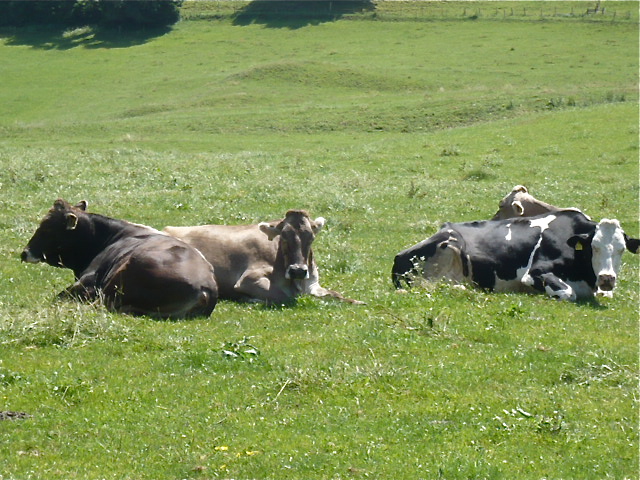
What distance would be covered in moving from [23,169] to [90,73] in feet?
167

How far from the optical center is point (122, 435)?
29.5ft

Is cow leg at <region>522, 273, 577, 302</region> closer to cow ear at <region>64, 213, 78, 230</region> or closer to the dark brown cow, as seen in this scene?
the dark brown cow

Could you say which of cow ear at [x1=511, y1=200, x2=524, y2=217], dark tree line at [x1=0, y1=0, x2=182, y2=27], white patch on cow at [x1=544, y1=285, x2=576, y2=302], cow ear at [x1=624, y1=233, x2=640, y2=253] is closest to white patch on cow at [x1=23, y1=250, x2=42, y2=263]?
white patch on cow at [x1=544, y1=285, x2=576, y2=302]

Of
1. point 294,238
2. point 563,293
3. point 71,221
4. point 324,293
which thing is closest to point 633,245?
point 563,293

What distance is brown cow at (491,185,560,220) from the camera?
18.5 meters

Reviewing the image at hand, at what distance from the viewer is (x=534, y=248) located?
16656 millimetres

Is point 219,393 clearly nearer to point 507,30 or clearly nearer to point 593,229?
point 593,229

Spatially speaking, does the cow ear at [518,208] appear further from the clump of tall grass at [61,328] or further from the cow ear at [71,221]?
the clump of tall grass at [61,328]

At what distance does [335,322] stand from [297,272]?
5.44 feet

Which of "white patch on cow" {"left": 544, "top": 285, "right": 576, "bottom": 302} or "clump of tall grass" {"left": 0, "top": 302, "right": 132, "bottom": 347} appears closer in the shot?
"clump of tall grass" {"left": 0, "top": 302, "right": 132, "bottom": 347}

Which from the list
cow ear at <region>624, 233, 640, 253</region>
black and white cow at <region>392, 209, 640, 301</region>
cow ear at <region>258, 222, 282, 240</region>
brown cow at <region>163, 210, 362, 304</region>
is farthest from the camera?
cow ear at <region>624, 233, 640, 253</region>

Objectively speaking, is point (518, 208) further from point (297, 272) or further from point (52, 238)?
point (52, 238)

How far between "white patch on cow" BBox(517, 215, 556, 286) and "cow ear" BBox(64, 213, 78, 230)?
712 cm

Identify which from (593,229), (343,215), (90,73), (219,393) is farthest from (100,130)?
(219,393)
